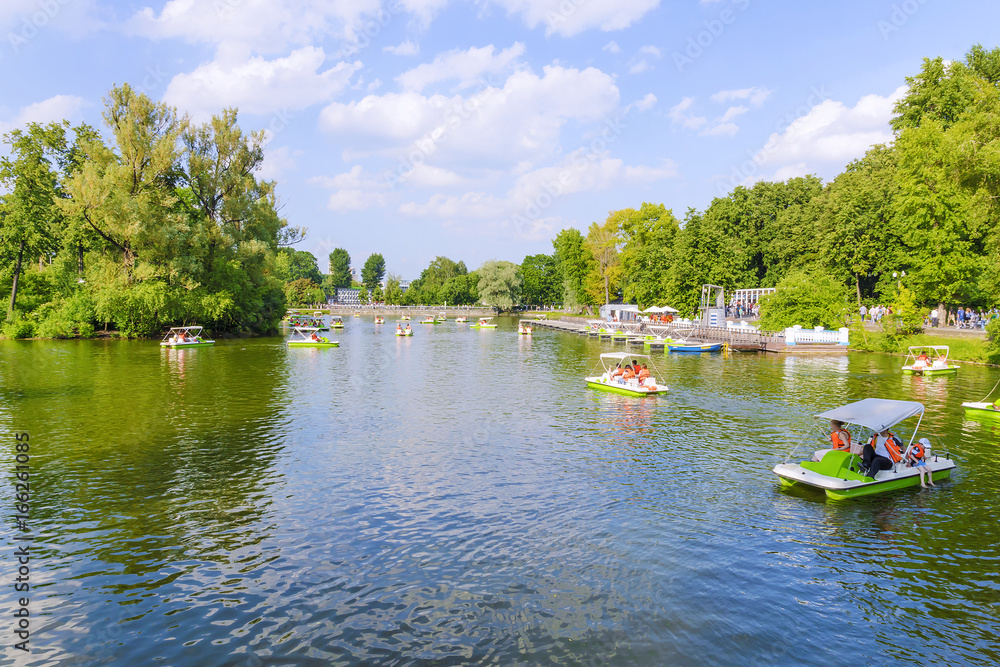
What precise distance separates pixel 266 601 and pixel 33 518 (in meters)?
9.48

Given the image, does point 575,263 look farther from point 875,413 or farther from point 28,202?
point 875,413

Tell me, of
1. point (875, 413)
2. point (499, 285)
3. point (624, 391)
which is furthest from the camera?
point (499, 285)

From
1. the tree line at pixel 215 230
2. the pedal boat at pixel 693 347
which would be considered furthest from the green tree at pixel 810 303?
the pedal boat at pixel 693 347

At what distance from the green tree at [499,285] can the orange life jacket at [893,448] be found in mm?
152144

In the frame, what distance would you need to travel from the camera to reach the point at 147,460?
71.8 feet

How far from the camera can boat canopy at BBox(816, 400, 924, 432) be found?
19.0 metres

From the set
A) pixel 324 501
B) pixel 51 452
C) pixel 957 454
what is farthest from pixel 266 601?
pixel 957 454

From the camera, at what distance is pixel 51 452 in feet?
74.0

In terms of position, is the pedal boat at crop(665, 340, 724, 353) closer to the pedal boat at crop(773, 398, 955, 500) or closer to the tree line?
the tree line

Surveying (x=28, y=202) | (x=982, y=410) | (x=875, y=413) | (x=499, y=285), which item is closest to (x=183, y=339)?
(x=28, y=202)

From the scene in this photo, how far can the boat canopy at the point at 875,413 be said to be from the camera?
747 inches

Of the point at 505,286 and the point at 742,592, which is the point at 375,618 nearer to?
the point at 742,592

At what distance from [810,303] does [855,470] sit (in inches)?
2123

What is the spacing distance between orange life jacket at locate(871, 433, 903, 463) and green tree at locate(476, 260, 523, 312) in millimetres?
152144
